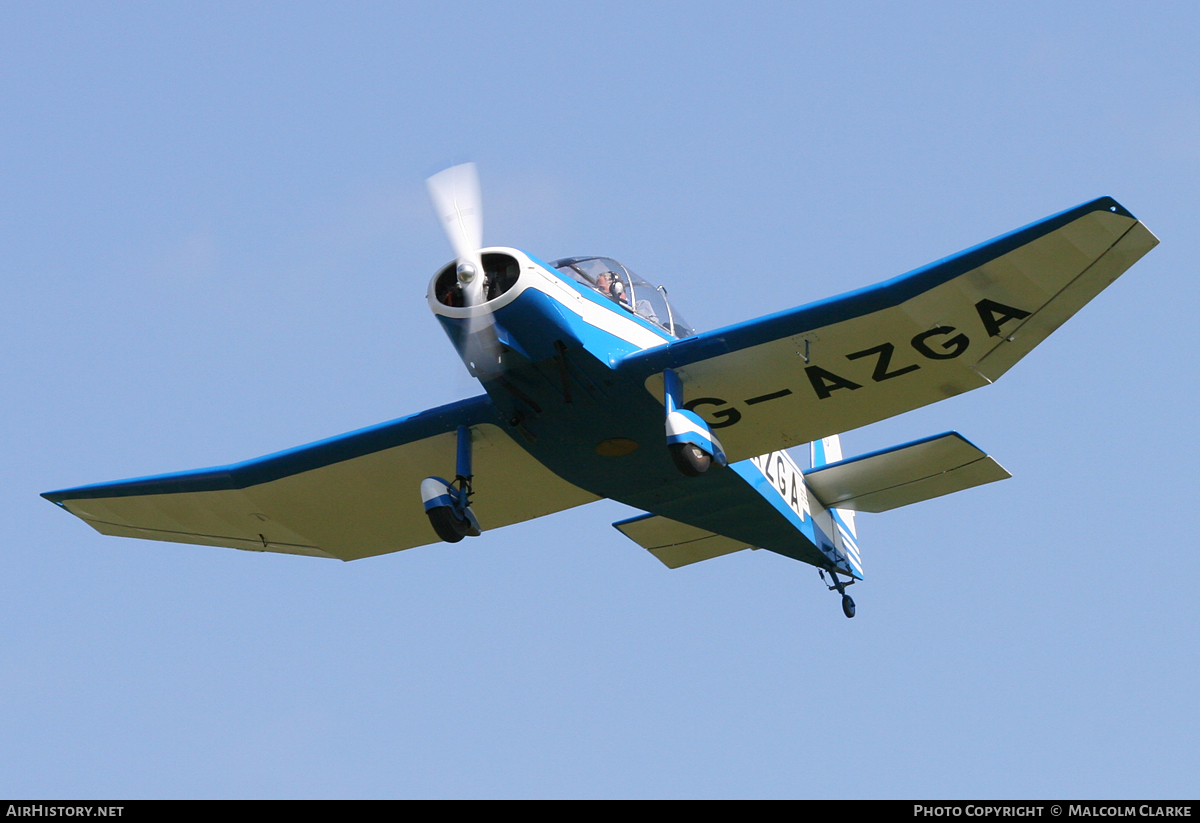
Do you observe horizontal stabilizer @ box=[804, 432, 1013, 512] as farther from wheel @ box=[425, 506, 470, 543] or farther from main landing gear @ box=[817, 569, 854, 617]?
wheel @ box=[425, 506, 470, 543]

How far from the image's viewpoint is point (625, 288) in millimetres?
13383

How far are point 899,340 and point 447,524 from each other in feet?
13.5

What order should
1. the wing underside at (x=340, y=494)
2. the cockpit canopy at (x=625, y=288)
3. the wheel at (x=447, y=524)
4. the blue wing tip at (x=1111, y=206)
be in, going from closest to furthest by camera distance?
the blue wing tip at (x=1111, y=206) → the wheel at (x=447, y=524) → the cockpit canopy at (x=625, y=288) → the wing underside at (x=340, y=494)

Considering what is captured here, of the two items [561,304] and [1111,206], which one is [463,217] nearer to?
[561,304]

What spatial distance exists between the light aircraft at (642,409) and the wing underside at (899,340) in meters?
0.02

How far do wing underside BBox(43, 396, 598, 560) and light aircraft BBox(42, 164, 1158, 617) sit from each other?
1.0 inches

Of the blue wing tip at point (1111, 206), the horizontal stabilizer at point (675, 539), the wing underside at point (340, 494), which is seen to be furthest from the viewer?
the horizontal stabilizer at point (675, 539)

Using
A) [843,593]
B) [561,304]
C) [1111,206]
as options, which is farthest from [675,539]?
[1111,206]

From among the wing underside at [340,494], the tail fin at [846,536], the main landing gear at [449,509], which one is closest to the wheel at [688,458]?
the main landing gear at [449,509]

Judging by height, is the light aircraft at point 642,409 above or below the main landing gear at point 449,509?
above

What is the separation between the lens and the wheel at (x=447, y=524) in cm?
1284

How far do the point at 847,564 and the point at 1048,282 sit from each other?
575 centimetres

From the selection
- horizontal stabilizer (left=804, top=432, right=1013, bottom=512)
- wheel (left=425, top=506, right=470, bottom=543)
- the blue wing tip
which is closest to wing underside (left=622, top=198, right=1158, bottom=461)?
the blue wing tip

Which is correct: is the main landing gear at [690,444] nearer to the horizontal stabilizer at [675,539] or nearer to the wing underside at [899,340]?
the wing underside at [899,340]
